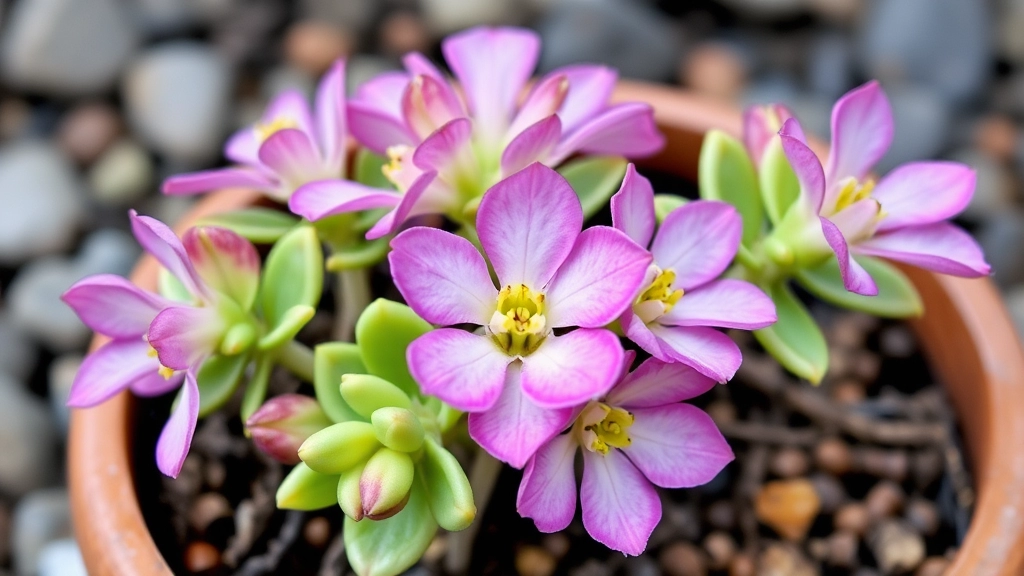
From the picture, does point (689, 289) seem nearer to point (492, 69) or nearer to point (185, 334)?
point (492, 69)

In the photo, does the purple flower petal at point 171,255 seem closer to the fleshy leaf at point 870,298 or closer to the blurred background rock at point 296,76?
the fleshy leaf at point 870,298

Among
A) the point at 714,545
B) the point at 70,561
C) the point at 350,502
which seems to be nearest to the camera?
the point at 350,502

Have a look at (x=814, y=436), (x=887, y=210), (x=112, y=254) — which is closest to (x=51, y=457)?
(x=112, y=254)

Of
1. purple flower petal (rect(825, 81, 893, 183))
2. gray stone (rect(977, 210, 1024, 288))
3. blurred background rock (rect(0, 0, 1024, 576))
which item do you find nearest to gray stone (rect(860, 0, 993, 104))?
blurred background rock (rect(0, 0, 1024, 576))

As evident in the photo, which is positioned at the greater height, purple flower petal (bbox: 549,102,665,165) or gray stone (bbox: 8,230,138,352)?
purple flower petal (bbox: 549,102,665,165)

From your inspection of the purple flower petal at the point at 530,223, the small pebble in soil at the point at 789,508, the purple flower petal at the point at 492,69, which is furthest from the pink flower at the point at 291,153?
the small pebble in soil at the point at 789,508

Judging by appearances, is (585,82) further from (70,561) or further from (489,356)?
(70,561)

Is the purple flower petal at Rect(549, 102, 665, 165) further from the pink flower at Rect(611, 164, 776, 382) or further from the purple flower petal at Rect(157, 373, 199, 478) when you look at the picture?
the purple flower petal at Rect(157, 373, 199, 478)
